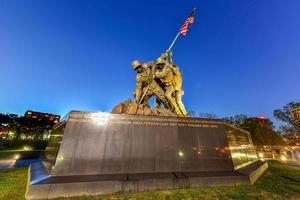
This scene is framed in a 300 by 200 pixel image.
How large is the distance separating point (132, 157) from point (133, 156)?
2.0 inches

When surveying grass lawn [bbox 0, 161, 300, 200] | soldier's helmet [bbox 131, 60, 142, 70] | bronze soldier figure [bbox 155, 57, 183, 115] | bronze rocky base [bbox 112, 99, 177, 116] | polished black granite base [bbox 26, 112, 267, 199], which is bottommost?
grass lawn [bbox 0, 161, 300, 200]

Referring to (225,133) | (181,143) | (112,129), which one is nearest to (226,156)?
(225,133)

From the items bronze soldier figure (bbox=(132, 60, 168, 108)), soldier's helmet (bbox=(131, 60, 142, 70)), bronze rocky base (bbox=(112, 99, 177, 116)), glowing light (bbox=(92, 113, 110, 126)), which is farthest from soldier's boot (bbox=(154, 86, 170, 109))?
glowing light (bbox=(92, 113, 110, 126))

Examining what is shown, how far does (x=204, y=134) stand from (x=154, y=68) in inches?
211

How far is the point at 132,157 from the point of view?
18.1ft

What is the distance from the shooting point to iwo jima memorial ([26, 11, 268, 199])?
A: 438 cm

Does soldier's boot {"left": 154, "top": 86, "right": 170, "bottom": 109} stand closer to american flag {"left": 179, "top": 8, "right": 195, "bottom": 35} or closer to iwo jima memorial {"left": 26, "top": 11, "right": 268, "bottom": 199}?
iwo jima memorial {"left": 26, "top": 11, "right": 268, "bottom": 199}

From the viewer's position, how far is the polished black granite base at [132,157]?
4.38m

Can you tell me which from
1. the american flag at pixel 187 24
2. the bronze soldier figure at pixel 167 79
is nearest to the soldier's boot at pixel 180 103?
the bronze soldier figure at pixel 167 79

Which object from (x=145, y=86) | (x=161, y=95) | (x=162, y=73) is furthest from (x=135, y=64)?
(x=161, y=95)

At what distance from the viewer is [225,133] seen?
702 centimetres

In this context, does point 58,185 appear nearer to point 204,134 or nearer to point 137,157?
point 137,157

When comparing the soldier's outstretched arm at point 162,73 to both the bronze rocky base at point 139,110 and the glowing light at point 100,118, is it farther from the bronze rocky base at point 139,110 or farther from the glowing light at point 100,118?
the glowing light at point 100,118

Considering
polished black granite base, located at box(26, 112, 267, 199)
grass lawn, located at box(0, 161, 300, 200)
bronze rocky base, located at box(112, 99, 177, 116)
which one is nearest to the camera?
grass lawn, located at box(0, 161, 300, 200)
